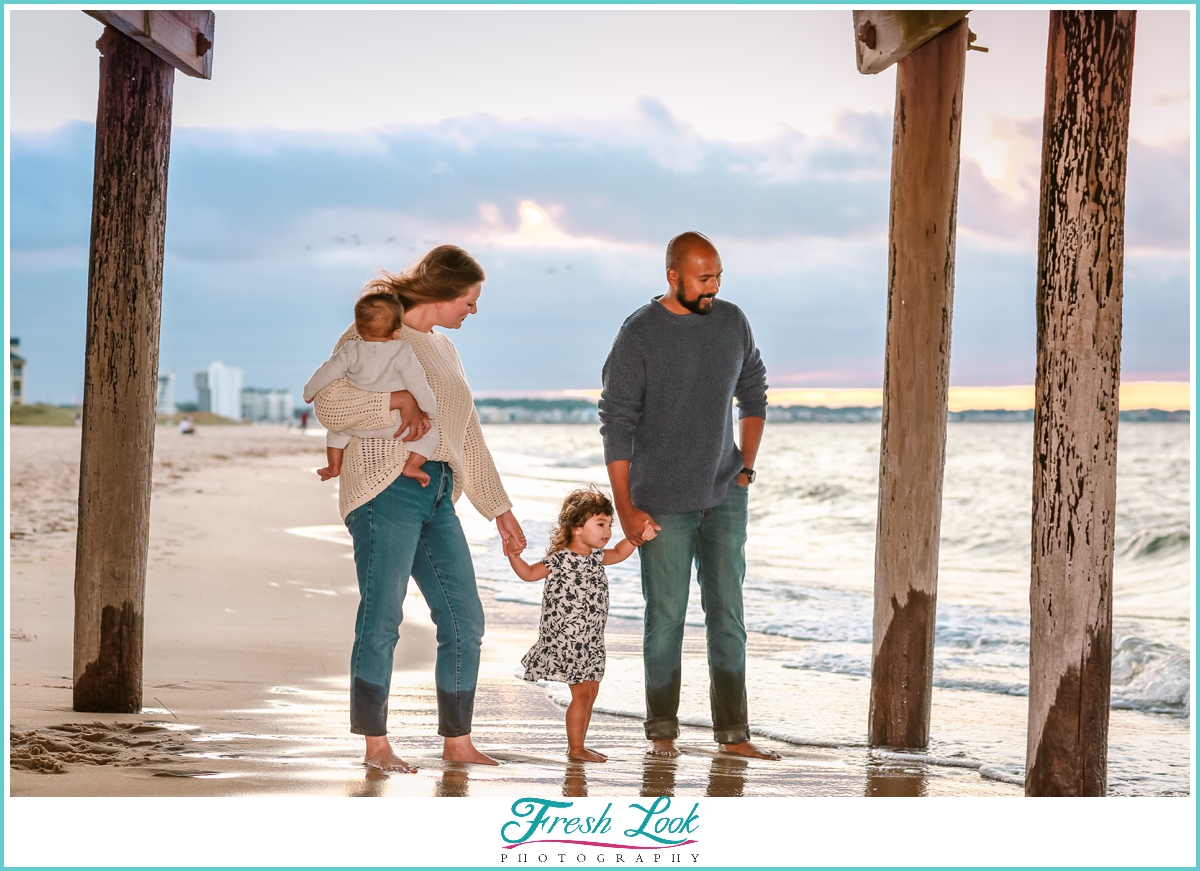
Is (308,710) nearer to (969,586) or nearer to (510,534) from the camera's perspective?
(510,534)

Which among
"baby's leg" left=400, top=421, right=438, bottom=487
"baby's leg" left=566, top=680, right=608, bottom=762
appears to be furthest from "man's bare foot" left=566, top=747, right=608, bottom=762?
"baby's leg" left=400, top=421, right=438, bottom=487

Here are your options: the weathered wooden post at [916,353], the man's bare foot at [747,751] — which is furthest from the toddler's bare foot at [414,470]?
the weathered wooden post at [916,353]

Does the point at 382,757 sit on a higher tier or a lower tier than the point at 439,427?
lower

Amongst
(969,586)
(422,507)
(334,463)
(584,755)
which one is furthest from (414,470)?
(969,586)

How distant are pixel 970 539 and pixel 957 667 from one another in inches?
418

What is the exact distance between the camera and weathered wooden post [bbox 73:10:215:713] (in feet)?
13.3

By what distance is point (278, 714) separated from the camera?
4.35m

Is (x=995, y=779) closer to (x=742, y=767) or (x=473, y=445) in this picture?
(x=742, y=767)

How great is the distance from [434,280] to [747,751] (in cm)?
191

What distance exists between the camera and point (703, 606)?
3.93 m

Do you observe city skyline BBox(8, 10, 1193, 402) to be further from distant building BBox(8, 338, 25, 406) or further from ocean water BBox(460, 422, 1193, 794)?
distant building BBox(8, 338, 25, 406)

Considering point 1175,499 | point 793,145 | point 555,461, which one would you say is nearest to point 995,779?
point 793,145

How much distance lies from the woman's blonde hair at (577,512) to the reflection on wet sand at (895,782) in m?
1.19

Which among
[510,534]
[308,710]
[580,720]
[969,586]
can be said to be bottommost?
[969,586]
